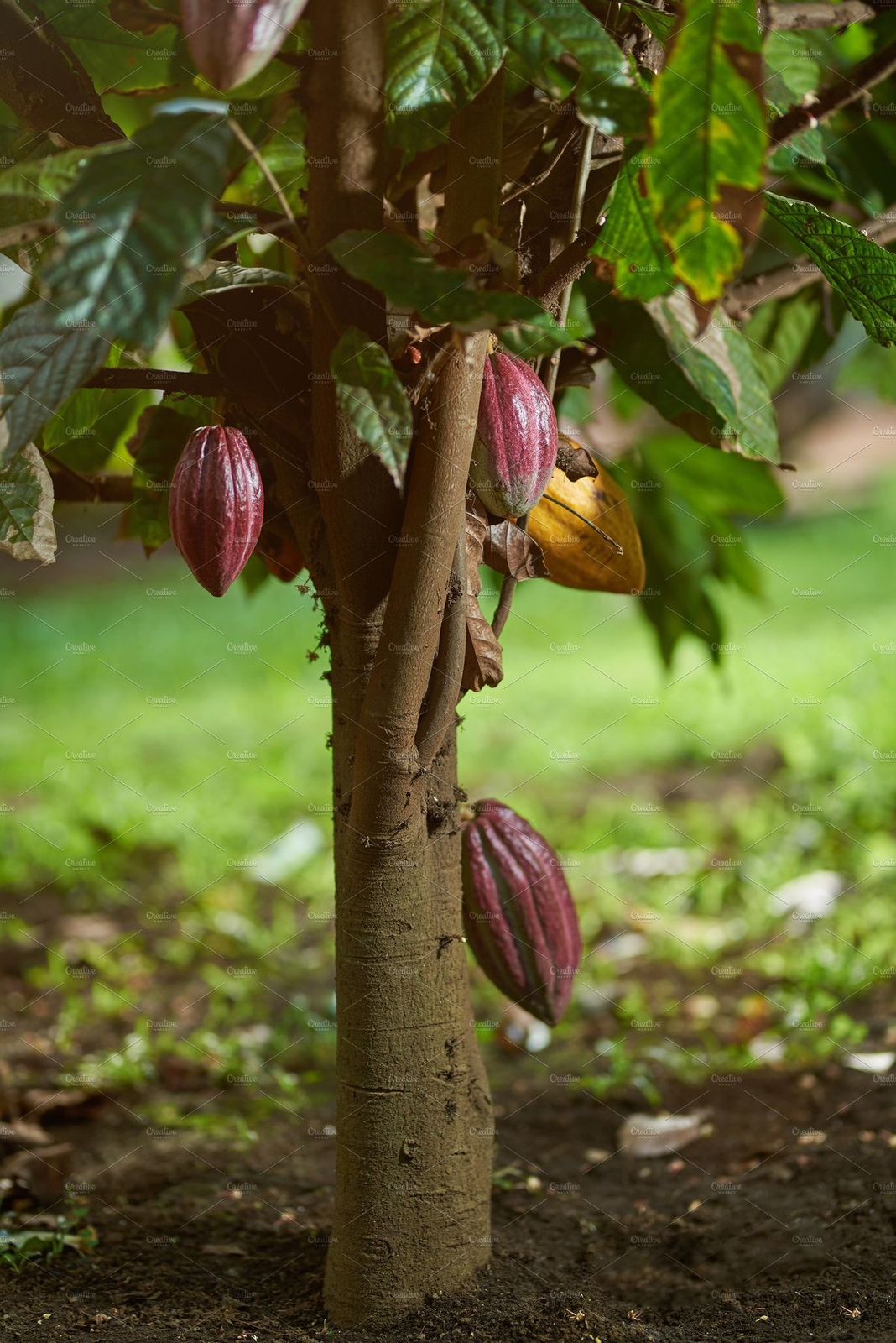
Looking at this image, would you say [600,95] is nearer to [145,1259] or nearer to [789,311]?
[789,311]

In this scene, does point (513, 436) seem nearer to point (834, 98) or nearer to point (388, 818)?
point (388, 818)

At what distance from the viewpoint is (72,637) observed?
15.2 ft

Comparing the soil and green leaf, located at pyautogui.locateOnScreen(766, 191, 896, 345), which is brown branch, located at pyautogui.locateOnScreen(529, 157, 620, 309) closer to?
green leaf, located at pyautogui.locateOnScreen(766, 191, 896, 345)

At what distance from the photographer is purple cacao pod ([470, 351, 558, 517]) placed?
2.80ft

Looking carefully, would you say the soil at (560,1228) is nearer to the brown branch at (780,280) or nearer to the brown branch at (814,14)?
the brown branch at (780,280)

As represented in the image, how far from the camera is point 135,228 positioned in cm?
61

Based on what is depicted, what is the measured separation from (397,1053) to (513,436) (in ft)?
1.55

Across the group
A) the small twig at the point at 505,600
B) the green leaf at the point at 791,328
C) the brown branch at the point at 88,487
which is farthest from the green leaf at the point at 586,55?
the green leaf at the point at 791,328

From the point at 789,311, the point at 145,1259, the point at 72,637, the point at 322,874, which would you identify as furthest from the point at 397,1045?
the point at 72,637

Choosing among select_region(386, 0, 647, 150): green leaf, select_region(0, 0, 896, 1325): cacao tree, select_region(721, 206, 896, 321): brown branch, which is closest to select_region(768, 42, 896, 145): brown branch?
select_region(0, 0, 896, 1325): cacao tree

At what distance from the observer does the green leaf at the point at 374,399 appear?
68 cm

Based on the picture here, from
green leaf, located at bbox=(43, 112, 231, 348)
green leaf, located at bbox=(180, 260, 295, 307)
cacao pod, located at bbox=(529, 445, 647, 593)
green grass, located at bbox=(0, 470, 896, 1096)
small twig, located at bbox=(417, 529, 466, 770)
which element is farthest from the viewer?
green grass, located at bbox=(0, 470, 896, 1096)

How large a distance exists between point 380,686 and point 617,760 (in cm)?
220

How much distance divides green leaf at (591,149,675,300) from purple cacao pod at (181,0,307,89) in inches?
11.9
